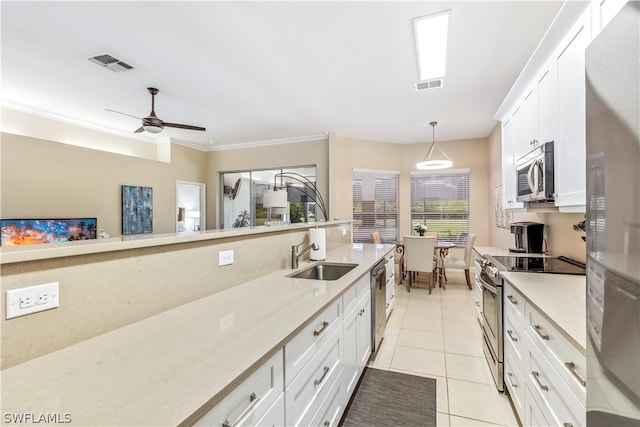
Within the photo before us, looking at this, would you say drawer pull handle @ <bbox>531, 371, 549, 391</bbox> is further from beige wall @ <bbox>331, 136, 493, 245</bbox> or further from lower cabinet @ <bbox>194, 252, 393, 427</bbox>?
beige wall @ <bbox>331, 136, 493, 245</bbox>

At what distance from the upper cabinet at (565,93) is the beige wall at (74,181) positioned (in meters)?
6.25

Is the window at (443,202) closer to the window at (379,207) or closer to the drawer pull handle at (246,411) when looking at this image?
the window at (379,207)

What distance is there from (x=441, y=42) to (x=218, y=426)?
3.31 m

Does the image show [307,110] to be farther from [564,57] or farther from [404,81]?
[564,57]

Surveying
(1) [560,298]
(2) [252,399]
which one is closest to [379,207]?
(1) [560,298]

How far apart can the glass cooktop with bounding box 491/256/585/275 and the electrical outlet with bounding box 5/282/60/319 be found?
2.74m

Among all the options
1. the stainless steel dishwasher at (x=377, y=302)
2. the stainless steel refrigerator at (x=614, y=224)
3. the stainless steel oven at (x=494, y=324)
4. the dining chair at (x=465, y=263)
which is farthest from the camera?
the dining chair at (x=465, y=263)

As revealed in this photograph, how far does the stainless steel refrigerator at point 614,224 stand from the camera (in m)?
0.59

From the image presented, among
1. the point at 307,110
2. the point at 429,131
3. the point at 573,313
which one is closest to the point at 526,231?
the point at 573,313

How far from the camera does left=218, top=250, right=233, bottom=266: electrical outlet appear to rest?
163 centimetres

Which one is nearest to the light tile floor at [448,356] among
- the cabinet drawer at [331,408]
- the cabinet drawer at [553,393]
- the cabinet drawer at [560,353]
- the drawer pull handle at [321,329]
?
the cabinet drawer at [553,393]

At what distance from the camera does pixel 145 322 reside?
3.86 ft

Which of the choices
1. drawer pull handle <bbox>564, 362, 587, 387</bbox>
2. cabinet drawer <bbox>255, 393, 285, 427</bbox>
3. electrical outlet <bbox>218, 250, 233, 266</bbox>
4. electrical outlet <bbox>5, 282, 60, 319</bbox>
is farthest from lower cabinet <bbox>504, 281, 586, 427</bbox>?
electrical outlet <bbox>5, 282, 60, 319</bbox>

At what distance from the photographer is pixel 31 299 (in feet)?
2.82
